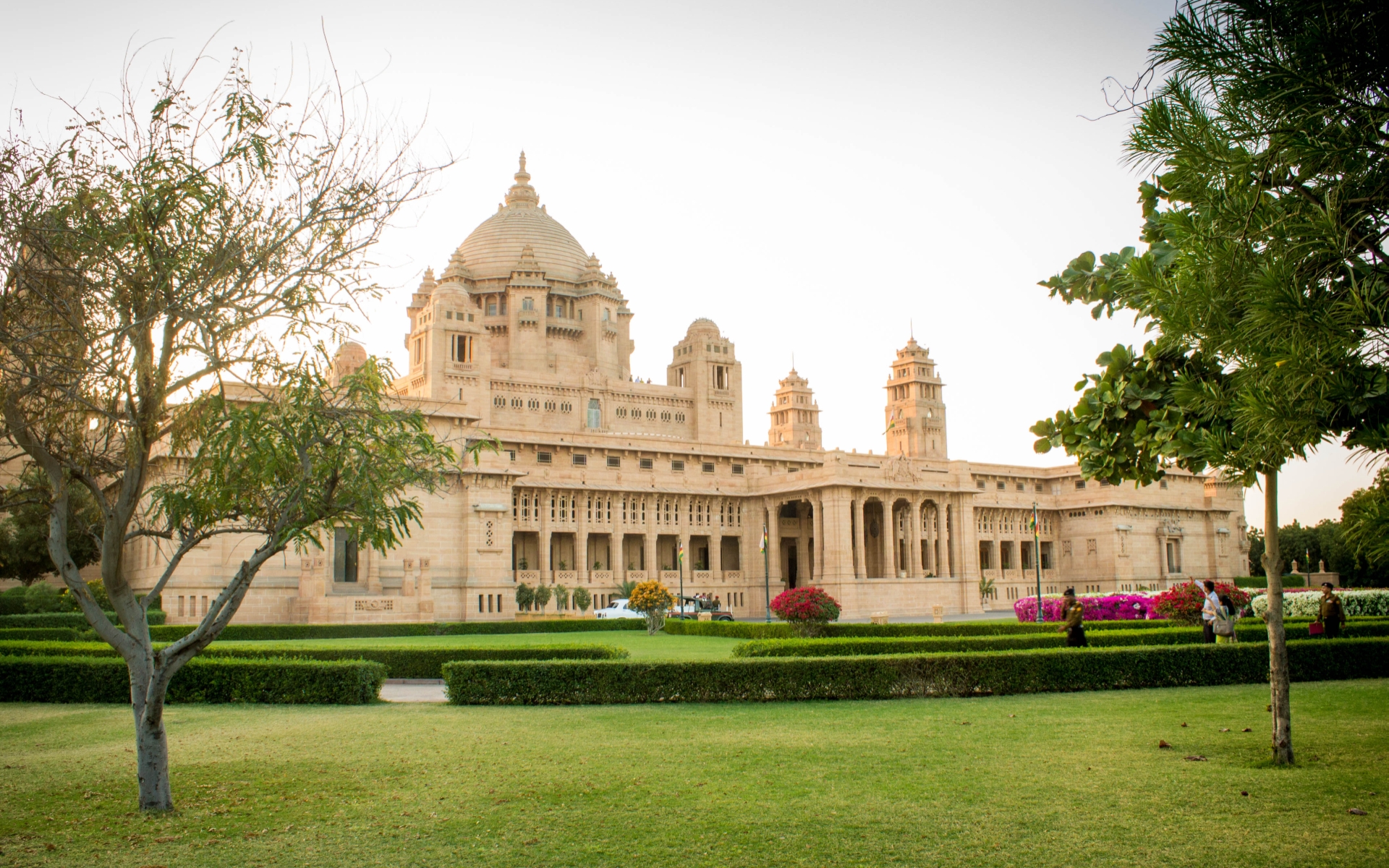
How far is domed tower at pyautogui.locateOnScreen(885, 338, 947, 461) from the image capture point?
93.6 m

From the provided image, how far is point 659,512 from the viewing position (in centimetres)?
6188

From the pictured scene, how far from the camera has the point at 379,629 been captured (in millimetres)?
35875

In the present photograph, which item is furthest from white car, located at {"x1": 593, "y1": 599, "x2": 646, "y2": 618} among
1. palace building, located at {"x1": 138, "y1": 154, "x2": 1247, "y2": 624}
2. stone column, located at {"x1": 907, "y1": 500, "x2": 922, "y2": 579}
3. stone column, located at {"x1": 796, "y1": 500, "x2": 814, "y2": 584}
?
stone column, located at {"x1": 907, "y1": 500, "x2": 922, "y2": 579}

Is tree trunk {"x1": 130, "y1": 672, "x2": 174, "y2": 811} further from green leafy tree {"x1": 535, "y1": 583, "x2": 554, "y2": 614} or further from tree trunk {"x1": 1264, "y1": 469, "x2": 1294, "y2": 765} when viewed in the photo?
green leafy tree {"x1": 535, "y1": 583, "x2": 554, "y2": 614}

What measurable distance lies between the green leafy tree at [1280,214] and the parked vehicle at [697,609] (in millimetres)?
39081

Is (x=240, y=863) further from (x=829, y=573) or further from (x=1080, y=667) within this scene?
(x=829, y=573)

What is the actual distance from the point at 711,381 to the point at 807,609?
4883 cm

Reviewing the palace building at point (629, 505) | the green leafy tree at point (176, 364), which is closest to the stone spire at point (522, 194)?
the palace building at point (629, 505)

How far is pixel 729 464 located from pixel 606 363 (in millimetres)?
13623

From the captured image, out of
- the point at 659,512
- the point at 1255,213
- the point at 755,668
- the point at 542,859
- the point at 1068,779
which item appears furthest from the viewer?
the point at 659,512

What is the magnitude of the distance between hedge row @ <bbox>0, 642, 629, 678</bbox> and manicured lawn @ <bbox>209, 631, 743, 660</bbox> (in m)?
0.69

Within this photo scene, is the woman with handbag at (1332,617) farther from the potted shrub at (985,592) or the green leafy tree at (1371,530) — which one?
the potted shrub at (985,592)

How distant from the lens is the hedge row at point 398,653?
64.0 feet

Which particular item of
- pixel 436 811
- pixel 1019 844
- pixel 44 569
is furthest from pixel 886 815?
pixel 44 569
